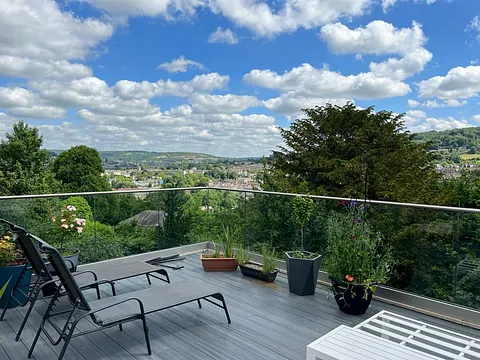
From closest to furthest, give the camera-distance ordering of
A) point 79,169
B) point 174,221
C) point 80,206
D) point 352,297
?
point 352,297 < point 80,206 < point 174,221 < point 79,169

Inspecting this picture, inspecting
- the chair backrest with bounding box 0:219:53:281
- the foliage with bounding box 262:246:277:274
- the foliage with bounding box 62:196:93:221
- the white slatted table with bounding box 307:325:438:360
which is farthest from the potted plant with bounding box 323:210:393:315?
the foliage with bounding box 62:196:93:221

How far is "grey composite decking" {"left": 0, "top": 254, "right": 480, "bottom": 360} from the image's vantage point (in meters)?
3.15

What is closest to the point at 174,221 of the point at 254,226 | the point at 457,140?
the point at 254,226

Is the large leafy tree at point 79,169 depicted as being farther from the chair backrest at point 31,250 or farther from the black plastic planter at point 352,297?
the black plastic planter at point 352,297

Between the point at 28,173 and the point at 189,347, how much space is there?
81.2 ft

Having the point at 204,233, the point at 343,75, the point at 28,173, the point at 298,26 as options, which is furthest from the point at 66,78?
the point at 204,233

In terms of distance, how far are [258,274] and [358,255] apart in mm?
1637

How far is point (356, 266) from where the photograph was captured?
13.0 feet

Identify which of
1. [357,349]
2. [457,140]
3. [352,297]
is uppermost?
[457,140]

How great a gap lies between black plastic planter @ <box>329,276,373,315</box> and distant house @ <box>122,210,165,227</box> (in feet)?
10.7

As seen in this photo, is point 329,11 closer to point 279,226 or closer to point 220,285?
point 279,226

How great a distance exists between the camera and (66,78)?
75.5 ft

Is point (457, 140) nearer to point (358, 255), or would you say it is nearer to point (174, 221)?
point (174, 221)

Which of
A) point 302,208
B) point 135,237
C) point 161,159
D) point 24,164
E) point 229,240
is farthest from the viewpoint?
point 24,164
